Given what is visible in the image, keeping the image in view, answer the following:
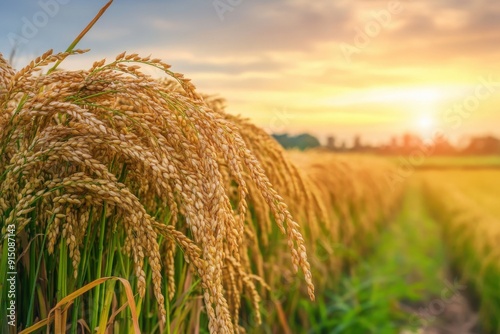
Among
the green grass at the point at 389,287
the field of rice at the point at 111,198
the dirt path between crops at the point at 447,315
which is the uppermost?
the field of rice at the point at 111,198

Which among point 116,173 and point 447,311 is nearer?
point 116,173

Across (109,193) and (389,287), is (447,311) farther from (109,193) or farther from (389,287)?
(109,193)

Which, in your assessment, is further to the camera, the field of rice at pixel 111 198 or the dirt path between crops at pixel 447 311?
the dirt path between crops at pixel 447 311

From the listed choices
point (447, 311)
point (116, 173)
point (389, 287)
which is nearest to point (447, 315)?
point (447, 311)

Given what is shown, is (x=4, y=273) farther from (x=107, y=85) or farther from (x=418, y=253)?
(x=418, y=253)

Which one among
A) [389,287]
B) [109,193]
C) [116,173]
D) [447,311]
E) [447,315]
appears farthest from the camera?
[447,311]

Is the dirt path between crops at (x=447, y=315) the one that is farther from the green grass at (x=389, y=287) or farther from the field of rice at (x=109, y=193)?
the field of rice at (x=109, y=193)

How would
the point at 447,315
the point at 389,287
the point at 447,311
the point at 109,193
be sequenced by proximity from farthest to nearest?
the point at 447,311 → the point at 447,315 → the point at 389,287 → the point at 109,193

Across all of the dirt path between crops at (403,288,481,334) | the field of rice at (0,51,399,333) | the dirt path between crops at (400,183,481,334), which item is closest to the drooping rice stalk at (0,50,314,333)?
the field of rice at (0,51,399,333)

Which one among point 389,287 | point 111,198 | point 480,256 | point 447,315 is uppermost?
point 111,198

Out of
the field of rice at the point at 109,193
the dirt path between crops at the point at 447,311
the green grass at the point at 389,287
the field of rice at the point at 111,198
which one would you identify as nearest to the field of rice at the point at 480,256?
the dirt path between crops at the point at 447,311

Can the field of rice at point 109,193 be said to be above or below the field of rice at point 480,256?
above

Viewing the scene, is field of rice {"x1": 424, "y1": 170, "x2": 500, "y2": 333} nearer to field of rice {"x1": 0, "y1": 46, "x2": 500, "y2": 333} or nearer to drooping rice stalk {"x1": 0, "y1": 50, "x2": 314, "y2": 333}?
field of rice {"x1": 0, "y1": 46, "x2": 500, "y2": 333}

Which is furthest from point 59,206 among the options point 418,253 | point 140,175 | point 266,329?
point 418,253
